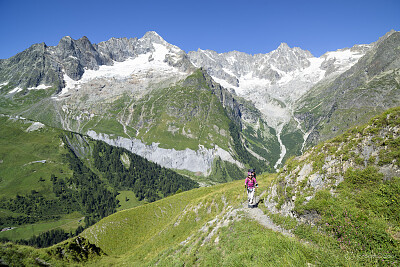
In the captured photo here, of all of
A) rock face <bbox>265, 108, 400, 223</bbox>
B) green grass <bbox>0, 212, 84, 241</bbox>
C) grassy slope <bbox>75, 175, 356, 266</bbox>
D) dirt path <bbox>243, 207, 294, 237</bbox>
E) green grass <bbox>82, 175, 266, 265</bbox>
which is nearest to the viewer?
grassy slope <bbox>75, 175, 356, 266</bbox>

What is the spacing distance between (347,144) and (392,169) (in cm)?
441

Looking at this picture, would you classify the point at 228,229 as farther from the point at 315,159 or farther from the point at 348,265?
the point at 348,265

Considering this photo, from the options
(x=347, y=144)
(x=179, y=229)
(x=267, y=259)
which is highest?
(x=347, y=144)

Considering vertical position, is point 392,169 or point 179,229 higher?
point 392,169

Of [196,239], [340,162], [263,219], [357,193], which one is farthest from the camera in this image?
[196,239]

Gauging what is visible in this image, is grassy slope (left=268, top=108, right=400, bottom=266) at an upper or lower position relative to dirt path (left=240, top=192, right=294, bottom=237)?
upper

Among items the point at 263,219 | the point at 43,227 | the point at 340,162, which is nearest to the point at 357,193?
the point at 340,162

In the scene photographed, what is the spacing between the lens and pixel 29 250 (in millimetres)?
18562

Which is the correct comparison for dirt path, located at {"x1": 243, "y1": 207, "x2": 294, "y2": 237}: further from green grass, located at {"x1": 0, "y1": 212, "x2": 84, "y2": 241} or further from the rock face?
green grass, located at {"x1": 0, "y1": 212, "x2": 84, "y2": 241}

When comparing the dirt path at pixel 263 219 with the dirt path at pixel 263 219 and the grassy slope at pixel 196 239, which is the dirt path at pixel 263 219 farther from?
the grassy slope at pixel 196 239

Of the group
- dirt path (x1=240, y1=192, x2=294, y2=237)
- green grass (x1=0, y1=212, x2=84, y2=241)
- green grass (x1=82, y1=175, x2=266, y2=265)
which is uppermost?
dirt path (x1=240, y1=192, x2=294, y2=237)

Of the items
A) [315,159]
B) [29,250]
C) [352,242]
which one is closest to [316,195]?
[315,159]

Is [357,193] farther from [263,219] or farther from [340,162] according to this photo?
[263,219]

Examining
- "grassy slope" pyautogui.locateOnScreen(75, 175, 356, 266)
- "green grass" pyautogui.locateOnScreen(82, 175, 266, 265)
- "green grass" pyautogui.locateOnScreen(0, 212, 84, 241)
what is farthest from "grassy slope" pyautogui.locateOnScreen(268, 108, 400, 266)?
"green grass" pyautogui.locateOnScreen(0, 212, 84, 241)
